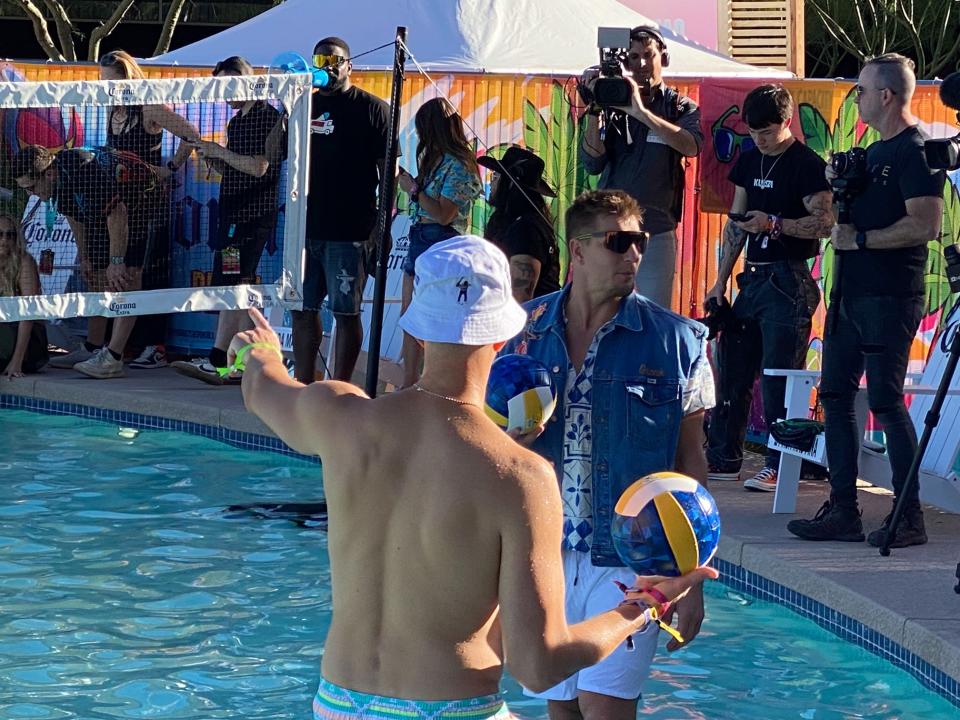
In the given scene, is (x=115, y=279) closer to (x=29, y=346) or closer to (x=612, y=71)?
(x=29, y=346)

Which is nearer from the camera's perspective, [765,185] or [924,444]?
[924,444]

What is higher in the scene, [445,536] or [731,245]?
[731,245]

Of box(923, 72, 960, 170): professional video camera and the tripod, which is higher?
box(923, 72, 960, 170): professional video camera

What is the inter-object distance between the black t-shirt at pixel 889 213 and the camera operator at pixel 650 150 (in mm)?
1864

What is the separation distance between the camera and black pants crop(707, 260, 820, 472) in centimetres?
842

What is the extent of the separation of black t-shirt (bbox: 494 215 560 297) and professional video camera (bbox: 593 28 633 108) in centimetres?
78

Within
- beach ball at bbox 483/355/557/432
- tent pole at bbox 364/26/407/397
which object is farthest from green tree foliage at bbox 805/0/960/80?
beach ball at bbox 483/355/557/432

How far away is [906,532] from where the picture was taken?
23.8 ft

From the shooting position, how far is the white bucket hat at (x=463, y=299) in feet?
9.77

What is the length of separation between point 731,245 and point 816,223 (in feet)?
2.31

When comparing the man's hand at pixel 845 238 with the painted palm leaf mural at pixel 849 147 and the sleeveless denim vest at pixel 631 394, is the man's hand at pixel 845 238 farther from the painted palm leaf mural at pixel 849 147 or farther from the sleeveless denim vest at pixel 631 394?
the painted palm leaf mural at pixel 849 147

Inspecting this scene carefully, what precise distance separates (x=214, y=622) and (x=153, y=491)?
2699 millimetres

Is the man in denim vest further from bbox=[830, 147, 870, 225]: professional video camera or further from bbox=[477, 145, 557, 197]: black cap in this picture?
bbox=[477, 145, 557, 197]: black cap

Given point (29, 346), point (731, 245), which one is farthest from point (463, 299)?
point (29, 346)
